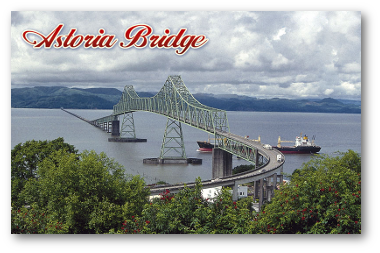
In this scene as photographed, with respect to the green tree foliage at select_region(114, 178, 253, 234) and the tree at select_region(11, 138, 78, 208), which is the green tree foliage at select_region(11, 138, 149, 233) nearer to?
the green tree foliage at select_region(114, 178, 253, 234)

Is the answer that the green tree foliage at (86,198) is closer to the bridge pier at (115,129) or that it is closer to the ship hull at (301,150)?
the ship hull at (301,150)

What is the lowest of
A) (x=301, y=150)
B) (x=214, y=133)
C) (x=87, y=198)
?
(x=301, y=150)

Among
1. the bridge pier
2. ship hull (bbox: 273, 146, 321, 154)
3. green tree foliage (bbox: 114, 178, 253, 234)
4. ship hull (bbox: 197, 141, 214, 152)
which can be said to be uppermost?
the bridge pier

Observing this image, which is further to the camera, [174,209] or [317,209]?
[317,209]

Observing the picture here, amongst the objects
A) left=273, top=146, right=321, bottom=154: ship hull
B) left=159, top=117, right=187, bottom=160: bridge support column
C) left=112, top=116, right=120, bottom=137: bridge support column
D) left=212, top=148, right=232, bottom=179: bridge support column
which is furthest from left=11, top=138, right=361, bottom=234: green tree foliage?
left=112, top=116, right=120, bottom=137: bridge support column

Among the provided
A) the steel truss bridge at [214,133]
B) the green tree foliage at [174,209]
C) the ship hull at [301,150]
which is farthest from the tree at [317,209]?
the ship hull at [301,150]

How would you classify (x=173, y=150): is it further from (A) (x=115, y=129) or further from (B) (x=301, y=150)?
(A) (x=115, y=129)

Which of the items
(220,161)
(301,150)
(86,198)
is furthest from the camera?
(301,150)

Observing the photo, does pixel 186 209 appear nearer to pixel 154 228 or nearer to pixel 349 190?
pixel 154 228

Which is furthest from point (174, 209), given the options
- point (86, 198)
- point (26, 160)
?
point (26, 160)
